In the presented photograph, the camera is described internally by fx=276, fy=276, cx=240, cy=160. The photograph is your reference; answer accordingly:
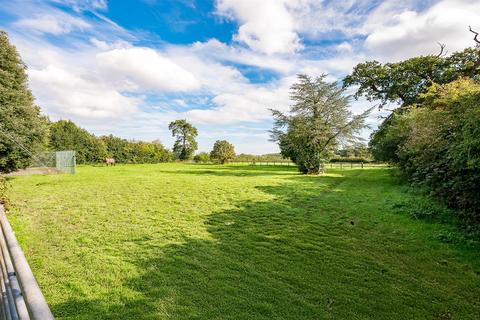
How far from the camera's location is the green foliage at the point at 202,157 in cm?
5125

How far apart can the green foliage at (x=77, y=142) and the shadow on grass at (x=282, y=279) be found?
3205 cm

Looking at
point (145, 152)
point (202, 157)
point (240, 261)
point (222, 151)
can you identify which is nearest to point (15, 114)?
point (240, 261)

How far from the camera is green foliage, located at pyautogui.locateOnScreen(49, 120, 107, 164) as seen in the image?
104ft

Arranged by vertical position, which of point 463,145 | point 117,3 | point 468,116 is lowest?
point 463,145

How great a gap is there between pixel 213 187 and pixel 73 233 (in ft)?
22.3

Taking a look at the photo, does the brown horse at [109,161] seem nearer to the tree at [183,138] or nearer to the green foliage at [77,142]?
the green foliage at [77,142]

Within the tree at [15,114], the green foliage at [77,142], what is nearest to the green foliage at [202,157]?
the green foliage at [77,142]

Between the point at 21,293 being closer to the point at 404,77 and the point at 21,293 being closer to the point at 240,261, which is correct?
the point at 240,261

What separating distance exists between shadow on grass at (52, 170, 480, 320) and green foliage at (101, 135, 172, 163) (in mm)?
36815

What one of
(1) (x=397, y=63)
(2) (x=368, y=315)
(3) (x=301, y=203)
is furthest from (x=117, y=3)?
(1) (x=397, y=63)

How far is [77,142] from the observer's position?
110 ft

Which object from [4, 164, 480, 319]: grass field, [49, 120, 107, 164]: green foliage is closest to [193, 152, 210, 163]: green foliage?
[49, 120, 107, 164]: green foliage

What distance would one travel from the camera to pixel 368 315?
3646 millimetres

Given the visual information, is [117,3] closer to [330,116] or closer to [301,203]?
[301,203]
